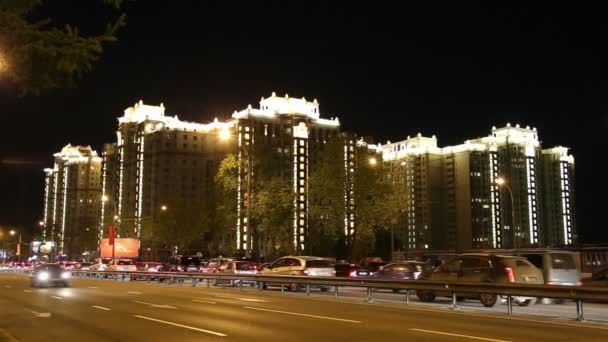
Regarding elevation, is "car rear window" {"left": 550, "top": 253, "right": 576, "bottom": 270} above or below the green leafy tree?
below

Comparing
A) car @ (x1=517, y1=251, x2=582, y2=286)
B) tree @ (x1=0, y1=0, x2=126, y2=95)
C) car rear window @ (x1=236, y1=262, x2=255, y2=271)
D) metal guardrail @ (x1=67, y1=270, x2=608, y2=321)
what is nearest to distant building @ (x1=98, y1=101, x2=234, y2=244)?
car rear window @ (x1=236, y1=262, x2=255, y2=271)

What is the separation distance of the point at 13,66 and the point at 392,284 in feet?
63.6

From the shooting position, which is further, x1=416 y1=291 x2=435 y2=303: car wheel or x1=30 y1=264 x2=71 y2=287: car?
x1=30 y1=264 x2=71 y2=287: car

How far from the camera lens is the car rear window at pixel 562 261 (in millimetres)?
24281

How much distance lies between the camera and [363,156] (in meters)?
55.7

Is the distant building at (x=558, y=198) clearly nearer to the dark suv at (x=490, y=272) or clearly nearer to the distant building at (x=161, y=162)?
the distant building at (x=161, y=162)

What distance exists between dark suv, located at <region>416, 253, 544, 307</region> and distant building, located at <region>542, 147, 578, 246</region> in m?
111

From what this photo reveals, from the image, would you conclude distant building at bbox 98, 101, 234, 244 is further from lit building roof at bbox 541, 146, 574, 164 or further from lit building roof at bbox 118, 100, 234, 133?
lit building roof at bbox 541, 146, 574, 164

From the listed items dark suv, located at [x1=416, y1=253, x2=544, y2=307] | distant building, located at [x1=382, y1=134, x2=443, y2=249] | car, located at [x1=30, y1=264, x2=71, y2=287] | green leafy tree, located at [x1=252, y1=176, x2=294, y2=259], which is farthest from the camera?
distant building, located at [x1=382, y1=134, x2=443, y2=249]

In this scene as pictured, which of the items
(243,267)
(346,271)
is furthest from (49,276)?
(346,271)

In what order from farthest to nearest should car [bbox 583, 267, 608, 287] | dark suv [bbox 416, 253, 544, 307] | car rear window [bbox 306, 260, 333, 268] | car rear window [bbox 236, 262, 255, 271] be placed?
car rear window [bbox 236, 262, 255, 271]
car rear window [bbox 306, 260, 333, 268]
car [bbox 583, 267, 608, 287]
dark suv [bbox 416, 253, 544, 307]

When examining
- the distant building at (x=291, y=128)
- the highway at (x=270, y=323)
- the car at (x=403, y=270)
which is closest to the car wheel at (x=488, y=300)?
the highway at (x=270, y=323)

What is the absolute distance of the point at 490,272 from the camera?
22.9 metres

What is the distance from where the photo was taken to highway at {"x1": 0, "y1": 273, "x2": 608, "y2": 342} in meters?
13.9
